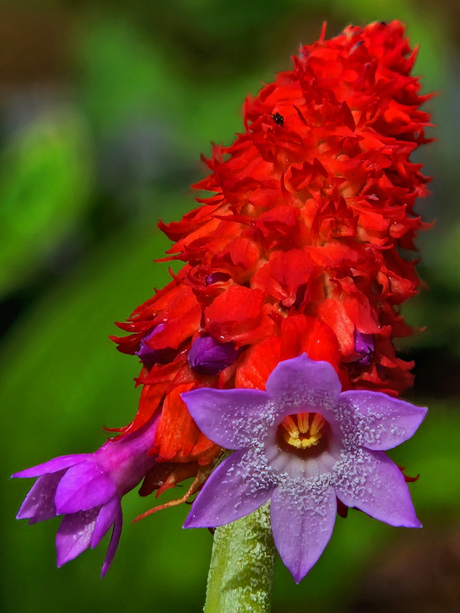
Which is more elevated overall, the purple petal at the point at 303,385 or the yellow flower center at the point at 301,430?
the purple petal at the point at 303,385

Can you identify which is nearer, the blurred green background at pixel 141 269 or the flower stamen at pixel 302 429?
the flower stamen at pixel 302 429

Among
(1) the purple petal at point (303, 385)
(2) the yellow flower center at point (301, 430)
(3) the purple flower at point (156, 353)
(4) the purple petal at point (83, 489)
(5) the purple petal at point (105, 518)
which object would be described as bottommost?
(5) the purple petal at point (105, 518)

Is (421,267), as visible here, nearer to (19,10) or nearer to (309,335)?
(309,335)

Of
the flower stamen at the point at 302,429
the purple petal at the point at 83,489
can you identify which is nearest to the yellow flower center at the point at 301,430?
the flower stamen at the point at 302,429

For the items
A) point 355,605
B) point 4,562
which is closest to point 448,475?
point 355,605

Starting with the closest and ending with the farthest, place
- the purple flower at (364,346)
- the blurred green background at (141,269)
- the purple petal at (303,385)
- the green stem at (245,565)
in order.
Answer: the purple petal at (303,385), the purple flower at (364,346), the green stem at (245,565), the blurred green background at (141,269)

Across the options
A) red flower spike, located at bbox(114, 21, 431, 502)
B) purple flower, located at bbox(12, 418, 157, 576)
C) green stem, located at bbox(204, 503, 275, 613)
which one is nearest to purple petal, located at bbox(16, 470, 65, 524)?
purple flower, located at bbox(12, 418, 157, 576)

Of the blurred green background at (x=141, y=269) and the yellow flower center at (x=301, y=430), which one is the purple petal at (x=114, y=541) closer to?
the yellow flower center at (x=301, y=430)
